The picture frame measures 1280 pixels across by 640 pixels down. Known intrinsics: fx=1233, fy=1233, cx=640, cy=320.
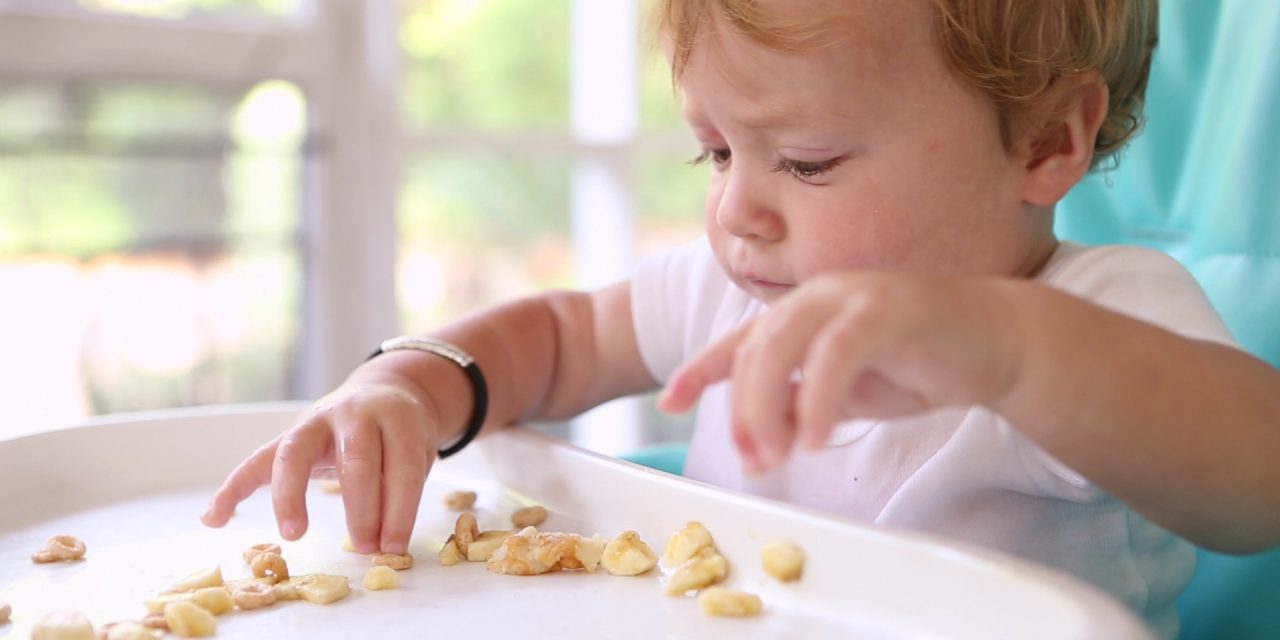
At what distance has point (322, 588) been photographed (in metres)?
0.58

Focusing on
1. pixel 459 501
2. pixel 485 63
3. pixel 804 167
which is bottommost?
pixel 459 501

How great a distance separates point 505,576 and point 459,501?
156mm

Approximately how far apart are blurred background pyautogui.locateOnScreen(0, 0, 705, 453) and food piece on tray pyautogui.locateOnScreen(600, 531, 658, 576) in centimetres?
80

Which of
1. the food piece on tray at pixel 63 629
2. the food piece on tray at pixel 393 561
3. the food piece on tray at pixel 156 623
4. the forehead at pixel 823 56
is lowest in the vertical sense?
the food piece on tray at pixel 393 561

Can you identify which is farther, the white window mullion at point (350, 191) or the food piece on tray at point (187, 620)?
the white window mullion at point (350, 191)

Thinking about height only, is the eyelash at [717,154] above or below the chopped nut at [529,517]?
above

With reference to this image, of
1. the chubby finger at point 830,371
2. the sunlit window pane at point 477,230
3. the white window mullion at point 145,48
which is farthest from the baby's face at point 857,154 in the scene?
the sunlit window pane at point 477,230

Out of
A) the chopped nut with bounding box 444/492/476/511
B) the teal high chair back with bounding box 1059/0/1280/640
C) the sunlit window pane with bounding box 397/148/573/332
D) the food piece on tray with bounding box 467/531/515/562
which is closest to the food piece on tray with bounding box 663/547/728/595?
the food piece on tray with bounding box 467/531/515/562

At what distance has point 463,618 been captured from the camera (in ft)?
1.83

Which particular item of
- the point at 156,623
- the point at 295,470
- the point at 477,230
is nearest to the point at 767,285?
the point at 295,470

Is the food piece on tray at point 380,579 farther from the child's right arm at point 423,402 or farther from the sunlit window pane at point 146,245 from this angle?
the sunlit window pane at point 146,245

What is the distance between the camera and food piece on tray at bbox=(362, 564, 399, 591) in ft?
1.96

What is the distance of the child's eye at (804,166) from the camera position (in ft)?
2.41

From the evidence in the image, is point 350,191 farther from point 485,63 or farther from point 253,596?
point 253,596
